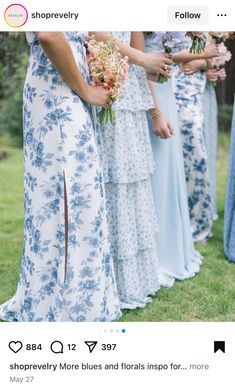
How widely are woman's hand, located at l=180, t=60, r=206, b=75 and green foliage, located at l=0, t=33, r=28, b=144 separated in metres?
0.66

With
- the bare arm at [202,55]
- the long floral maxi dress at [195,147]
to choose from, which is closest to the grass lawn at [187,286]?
the long floral maxi dress at [195,147]

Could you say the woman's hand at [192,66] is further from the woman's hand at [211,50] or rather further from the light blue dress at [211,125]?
the light blue dress at [211,125]

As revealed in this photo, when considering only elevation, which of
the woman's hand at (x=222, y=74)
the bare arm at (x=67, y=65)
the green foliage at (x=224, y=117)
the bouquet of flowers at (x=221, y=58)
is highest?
the bouquet of flowers at (x=221, y=58)

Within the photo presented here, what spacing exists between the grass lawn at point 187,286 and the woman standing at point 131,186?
2.9 inches

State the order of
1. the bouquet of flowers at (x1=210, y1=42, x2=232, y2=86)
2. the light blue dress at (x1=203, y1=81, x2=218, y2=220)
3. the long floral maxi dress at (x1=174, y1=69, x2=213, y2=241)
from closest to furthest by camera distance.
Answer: the bouquet of flowers at (x1=210, y1=42, x2=232, y2=86) < the long floral maxi dress at (x1=174, y1=69, x2=213, y2=241) < the light blue dress at (x1=203, y1=81, x2=218, y2=220)

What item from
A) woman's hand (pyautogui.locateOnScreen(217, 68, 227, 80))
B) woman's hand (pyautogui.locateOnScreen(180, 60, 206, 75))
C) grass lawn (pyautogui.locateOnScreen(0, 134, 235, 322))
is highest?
woman's hand (pyautogui.locateOnScreen(180, 60, 206, 75))

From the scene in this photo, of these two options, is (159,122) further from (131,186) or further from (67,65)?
(67,65)

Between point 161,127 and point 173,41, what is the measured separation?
0.94ft

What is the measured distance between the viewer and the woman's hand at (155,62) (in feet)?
6.12

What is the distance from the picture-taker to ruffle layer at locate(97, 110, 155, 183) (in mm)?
1856
